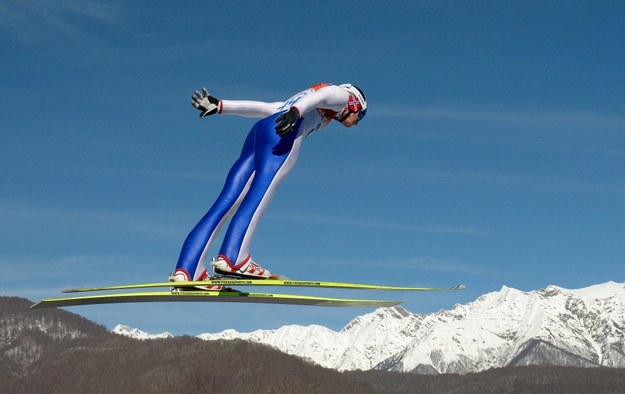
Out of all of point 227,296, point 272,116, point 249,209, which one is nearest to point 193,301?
point 227,296

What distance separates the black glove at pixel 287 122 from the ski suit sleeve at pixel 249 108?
113 cm

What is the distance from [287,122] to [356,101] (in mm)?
1656

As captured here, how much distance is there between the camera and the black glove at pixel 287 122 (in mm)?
11211

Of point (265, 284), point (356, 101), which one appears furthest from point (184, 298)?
point (356, 101)

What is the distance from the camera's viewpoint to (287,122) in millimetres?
11250

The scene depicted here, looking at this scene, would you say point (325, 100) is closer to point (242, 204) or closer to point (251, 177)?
point (251, 177)

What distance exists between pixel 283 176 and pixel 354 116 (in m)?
1.45

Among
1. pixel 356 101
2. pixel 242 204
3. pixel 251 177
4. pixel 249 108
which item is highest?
pixel 356 101

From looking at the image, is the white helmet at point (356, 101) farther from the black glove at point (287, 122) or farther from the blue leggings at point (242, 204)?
the black glove at point (287, 122)

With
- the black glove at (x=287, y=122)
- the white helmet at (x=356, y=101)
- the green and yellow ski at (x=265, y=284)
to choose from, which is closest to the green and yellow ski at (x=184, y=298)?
the green and yellow ski at (x=265, y=284)

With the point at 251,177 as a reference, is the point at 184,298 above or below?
below

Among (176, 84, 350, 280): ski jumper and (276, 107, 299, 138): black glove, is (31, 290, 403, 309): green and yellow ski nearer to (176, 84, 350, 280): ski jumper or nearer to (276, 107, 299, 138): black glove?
(176, 84, 350, 280): ski jumper

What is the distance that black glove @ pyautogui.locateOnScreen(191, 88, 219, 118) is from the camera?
1201 cm

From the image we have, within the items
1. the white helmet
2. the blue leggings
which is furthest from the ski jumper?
the white helmet
